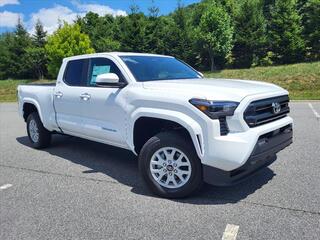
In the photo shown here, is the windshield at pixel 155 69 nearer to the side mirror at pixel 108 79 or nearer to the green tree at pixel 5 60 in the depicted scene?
Answer: the side mirror at pixel 108 79

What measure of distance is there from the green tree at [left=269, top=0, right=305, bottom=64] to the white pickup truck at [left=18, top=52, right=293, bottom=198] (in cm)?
2710

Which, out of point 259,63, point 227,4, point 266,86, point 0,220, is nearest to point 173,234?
point 0,220

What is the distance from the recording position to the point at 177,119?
3.92 metres

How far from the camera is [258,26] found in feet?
107

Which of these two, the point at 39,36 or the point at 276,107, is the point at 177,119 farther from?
the point at 39,36

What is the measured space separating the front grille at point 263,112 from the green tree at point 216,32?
27887mm

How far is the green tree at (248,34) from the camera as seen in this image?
107ft

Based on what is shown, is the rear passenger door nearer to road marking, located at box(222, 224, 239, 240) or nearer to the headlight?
the headlight

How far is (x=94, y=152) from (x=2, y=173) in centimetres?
171

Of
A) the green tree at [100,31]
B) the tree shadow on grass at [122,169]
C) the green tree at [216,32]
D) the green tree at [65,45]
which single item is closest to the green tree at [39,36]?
the green tree at [100,31]

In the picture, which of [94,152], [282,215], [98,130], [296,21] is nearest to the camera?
[282,215]

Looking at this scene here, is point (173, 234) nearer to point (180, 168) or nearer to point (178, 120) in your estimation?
point (180, 168)

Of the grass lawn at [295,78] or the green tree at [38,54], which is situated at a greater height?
the green tree at [38,54]

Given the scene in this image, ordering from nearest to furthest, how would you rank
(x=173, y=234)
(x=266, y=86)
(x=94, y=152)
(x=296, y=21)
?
(x=173, y=234)
(x=266, y=86)
(x=94, y=152)
(x=296, y=21)
